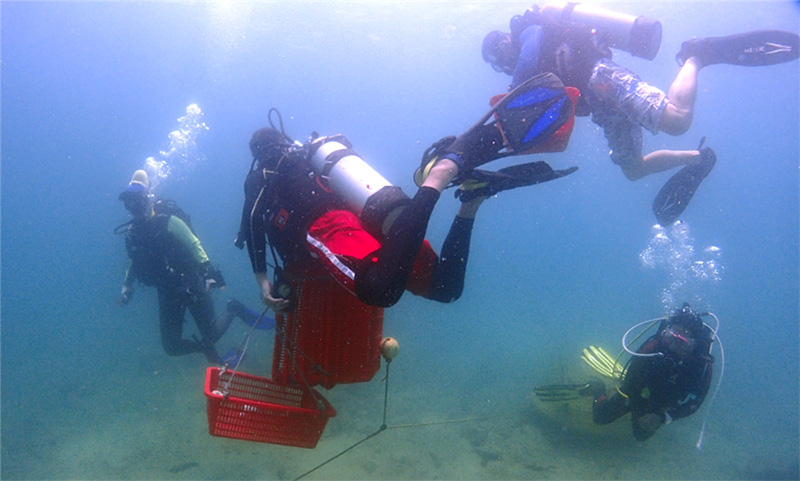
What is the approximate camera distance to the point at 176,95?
171ft

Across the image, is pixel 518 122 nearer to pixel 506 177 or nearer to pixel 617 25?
pixel 506 177

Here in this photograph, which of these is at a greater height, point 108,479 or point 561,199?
point 108,479

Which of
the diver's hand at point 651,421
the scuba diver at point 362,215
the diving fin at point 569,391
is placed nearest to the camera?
the scuba diver at point 362,215

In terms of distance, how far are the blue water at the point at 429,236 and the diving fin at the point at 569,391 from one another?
582mm

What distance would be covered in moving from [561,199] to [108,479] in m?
86.5

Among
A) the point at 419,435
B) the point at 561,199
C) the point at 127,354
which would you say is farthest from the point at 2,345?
the point at 561,199

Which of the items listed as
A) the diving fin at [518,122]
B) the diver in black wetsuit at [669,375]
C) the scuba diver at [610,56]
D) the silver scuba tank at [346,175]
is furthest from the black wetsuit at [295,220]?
the diver in black wetsuit at [669,375]

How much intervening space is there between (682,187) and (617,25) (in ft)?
7.56

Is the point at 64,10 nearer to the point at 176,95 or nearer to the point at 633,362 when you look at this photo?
the point at 176,95

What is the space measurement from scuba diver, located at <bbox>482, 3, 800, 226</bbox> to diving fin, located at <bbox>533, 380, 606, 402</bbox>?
492cm

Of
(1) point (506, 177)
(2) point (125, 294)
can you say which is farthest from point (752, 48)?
(2) point (125, 294)

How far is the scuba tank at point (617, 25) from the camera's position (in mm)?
3557

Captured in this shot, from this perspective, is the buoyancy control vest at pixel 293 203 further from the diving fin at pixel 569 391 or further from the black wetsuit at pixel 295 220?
the diving fin at pixel 569 391

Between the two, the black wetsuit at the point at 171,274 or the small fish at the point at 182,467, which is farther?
the black wetsuit at the point at 171,274
